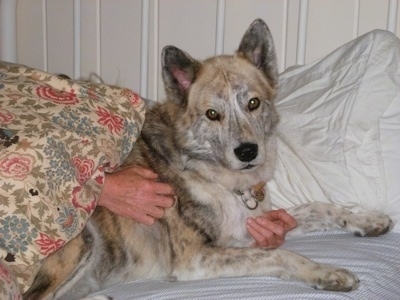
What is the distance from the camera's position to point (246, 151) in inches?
82.2

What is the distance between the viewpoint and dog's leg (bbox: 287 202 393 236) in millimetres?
2154

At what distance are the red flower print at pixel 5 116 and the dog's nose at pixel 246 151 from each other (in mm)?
728

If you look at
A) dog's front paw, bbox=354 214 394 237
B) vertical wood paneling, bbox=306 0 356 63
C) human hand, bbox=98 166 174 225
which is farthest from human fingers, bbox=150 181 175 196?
vertical wood paneling, bbox=306 0 356 63

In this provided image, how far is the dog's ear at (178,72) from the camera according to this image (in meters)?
2.16

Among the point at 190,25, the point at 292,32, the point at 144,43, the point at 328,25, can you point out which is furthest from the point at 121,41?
the point at 328,25

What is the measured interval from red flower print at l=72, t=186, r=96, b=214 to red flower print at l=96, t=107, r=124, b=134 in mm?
229

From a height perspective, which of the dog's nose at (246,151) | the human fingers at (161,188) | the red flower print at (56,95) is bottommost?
the human fingers at (161,188)

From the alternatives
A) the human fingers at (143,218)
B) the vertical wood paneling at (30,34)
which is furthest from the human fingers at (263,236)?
the vertical wood paneling at (30,34)

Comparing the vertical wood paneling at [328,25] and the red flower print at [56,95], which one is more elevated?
the vertical wood paneling at [328,25]

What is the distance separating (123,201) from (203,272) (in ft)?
1.13

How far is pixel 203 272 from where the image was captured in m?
2.05

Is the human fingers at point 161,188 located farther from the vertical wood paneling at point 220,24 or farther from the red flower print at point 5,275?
the vertical wood paneling at point 220,24

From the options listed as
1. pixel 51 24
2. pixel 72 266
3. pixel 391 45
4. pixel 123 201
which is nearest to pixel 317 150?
pixel 391 45

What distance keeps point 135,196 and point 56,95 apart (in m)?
0.42
